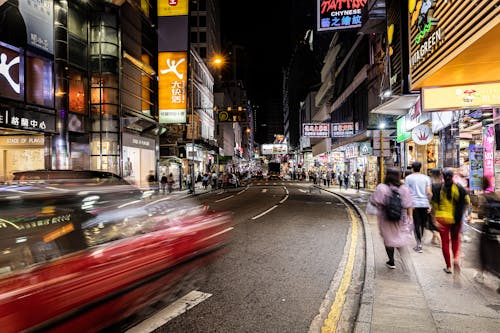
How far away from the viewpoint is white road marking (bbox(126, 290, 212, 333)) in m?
4.02

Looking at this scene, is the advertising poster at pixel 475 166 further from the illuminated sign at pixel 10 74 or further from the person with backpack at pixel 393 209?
the illuminated sign at pixel 10 74

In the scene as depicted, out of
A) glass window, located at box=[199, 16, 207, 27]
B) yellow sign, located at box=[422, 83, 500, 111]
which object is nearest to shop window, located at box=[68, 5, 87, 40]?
yellow sign, located at box=[422, 83, 500, 111]

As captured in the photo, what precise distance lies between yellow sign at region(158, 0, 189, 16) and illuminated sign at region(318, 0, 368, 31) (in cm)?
967

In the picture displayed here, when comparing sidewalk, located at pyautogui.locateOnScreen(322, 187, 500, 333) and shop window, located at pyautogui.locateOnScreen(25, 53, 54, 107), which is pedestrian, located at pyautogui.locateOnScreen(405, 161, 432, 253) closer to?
sidewalk, located at pyautogui.locateOnScreen(322, 187, 500, 333)

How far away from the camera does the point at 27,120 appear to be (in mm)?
16375

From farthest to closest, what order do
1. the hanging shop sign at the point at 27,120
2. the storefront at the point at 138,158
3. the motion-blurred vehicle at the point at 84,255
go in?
the storefront at the point at 138,158 → the hanging shop sign at the point at 27,120 → the motion-blurred vehicle at the point at 84,255

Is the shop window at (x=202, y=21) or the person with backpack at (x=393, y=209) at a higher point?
the shop window at (x=202, y=21)

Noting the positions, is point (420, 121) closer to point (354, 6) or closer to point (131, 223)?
point (354, 6)

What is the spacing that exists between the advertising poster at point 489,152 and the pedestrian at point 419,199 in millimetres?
5322

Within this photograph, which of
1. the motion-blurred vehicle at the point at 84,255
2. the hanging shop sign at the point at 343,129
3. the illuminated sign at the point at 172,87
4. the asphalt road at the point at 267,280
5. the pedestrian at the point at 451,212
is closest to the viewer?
the motion-blurred vehicle at the point at 84,255

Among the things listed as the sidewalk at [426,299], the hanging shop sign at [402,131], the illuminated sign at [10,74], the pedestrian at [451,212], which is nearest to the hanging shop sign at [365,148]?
the hanging shop sign at [402,131]

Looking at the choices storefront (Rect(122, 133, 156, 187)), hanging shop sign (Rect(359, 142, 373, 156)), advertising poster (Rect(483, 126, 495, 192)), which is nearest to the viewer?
advertising poster (Rect(483, 126, 495, 192))

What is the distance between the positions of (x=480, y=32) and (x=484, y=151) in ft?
22.4

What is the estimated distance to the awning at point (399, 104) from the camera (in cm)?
1558
